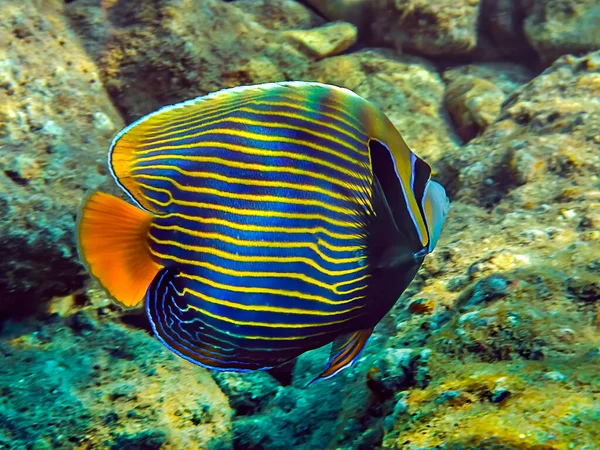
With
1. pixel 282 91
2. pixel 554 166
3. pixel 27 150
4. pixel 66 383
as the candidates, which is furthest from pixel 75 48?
pixel 554 166

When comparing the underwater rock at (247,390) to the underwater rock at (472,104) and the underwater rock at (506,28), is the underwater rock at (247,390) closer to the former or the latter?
the underwater rock at (472,104)

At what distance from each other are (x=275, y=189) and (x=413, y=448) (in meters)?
0.73

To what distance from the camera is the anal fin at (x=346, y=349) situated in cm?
119

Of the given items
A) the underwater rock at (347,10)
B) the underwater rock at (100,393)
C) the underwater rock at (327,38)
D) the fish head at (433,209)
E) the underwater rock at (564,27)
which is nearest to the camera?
the fish head at (433,209)

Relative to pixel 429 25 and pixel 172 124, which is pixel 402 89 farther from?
pixel 172 124

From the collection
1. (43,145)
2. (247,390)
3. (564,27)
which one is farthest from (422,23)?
(247,390)

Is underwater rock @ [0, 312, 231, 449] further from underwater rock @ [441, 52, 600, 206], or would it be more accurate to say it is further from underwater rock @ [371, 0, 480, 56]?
underwater rock @ [371, 0, 480, 56]

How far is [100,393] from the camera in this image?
195 centimetres

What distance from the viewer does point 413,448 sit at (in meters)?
1.10

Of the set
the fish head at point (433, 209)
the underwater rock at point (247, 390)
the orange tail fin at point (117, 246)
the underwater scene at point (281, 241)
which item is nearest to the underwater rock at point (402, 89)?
the underwater scene at point (281, 241)

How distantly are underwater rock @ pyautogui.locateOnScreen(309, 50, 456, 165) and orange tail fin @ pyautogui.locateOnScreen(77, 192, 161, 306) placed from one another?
3.17 meters

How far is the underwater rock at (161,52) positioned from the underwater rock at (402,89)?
0.81 meters

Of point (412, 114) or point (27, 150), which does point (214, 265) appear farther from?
point (412, 114)

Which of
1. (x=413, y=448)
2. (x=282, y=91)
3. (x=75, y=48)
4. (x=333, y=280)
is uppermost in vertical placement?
(x=75, y=48)
